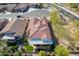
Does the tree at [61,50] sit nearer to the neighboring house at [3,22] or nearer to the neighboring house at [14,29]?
the neighboring house at [14,29]

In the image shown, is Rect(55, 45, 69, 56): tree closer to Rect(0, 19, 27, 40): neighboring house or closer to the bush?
the bush

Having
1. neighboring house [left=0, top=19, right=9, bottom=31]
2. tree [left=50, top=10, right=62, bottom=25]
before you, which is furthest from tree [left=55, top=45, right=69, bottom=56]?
neighboring house [left=0, top=19, right=9, bottom=31]

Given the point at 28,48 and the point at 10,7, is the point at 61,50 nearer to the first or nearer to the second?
the point at 28,48

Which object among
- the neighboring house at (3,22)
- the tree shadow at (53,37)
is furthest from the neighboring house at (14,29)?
the tree shadow at (53,37)

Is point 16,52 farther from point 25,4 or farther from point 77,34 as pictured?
point 77,34

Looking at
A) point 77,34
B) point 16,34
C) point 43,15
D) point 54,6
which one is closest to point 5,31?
point 16,34

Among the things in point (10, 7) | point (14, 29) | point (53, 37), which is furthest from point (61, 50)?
point (10, 7)

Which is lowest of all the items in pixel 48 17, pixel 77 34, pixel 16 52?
pixel 16 52
